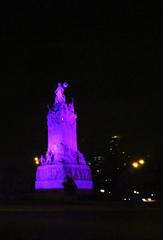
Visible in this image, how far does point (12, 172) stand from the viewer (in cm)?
8938

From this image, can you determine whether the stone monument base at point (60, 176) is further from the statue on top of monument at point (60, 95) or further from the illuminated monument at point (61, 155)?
the statue on top of monument at point (60, 95)

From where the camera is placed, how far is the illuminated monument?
88.3 metres

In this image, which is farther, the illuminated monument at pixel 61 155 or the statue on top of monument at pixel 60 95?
the statue on top of monument at pixel 60 95

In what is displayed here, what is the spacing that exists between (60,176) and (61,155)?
487cm

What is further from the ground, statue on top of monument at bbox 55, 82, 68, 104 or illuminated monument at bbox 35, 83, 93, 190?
statue on top of monument at bbox 55, 82, 68, 104

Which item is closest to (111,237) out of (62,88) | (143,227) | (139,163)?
(143,227)

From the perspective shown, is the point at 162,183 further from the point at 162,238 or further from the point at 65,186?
the point at 162,238

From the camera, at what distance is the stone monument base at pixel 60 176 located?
286 feet

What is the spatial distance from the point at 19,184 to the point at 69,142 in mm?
13671

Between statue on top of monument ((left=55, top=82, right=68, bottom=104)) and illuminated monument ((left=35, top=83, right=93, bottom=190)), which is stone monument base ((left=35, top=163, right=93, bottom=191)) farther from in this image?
statue on top of monument ((left=55, top=82, right=68, bottom=104))

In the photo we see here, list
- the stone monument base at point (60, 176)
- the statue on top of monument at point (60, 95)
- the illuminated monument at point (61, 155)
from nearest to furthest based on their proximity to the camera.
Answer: the stone monument base at point (60, 176) → the illuminated monument at point (61, 155) → the statue on top of monument at point (60, 95)

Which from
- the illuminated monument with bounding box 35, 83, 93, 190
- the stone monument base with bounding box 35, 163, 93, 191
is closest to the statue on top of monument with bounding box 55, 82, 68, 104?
the illuminated monument with bounding box 35, 83, 93, 190

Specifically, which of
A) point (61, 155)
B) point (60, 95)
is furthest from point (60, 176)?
point (60, 95)

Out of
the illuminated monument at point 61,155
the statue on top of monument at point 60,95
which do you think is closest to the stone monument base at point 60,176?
the illuminated monument at point 61,155
